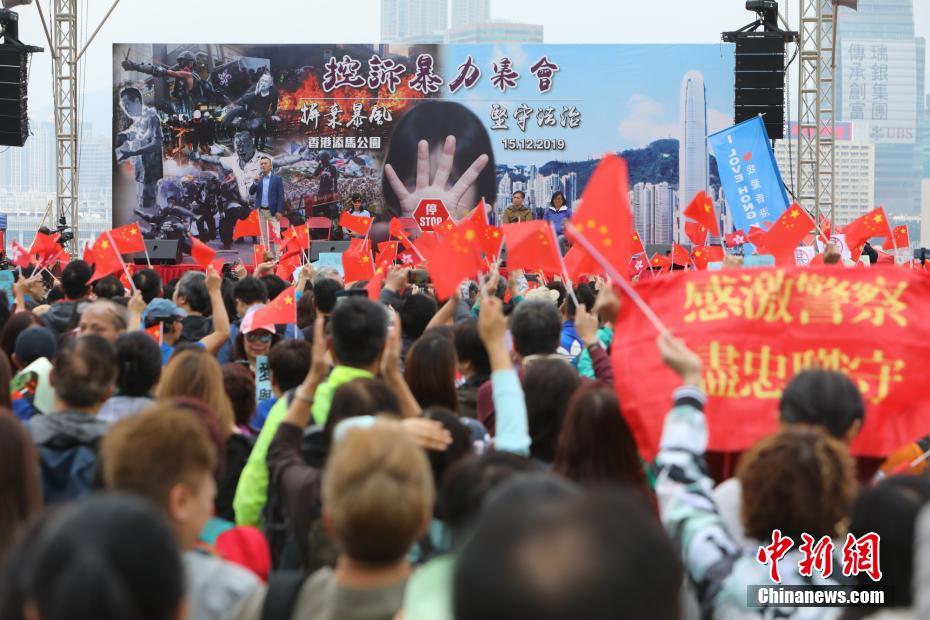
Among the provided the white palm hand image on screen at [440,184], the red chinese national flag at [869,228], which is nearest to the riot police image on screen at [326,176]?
the white palm hand image on screen at [440,184]

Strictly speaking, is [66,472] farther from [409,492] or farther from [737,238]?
[737,238]

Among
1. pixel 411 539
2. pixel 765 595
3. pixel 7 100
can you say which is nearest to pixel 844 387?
pixel 765 595

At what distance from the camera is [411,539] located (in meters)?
1.87

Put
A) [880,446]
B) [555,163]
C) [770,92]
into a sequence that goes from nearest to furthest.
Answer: [880,446]
[770,92]
[555,163]

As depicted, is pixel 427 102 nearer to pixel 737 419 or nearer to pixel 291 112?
pixel 291 112

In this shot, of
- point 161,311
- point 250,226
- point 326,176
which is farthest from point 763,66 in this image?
point 161,311

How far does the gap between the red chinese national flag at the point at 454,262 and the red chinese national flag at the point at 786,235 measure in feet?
8.77

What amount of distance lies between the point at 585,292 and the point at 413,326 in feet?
7.42

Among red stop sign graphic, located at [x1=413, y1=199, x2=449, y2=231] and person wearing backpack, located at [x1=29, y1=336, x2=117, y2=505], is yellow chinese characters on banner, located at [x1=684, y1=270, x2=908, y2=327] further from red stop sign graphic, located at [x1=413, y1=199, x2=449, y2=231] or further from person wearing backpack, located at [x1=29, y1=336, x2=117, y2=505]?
red stop sign graphic, located at [x1=413, y1=199, x2=449, y2=231]

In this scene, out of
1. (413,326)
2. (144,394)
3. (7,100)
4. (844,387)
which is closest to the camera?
(844,387)

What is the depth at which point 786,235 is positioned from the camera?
23.4 feet

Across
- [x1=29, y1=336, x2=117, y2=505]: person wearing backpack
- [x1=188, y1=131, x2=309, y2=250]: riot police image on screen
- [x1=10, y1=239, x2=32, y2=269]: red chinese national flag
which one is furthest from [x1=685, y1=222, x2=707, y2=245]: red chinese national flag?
[x1=188, y1=131, x2=309, y2=250]: riot police image on screen

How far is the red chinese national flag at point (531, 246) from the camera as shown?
5.47m

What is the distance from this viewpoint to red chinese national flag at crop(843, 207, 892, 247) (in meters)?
9.52
